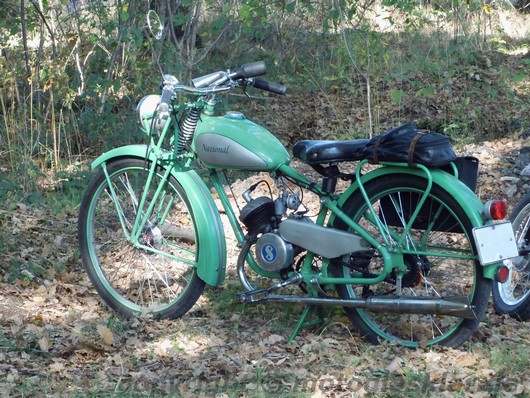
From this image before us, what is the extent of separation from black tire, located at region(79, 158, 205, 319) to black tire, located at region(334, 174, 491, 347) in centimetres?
96

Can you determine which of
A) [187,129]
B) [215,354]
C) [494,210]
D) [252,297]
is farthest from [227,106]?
[494,210]

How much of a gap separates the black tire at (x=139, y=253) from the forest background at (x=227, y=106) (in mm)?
153

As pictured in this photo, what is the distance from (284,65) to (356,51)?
1.30 m

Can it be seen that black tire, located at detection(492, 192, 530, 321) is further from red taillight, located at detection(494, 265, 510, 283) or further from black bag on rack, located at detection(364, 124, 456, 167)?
black bag on rack, located at detection(364, 124, 456, 167)

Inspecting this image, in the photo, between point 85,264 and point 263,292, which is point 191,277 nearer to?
point 263,292

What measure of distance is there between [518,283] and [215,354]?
1.82 metres

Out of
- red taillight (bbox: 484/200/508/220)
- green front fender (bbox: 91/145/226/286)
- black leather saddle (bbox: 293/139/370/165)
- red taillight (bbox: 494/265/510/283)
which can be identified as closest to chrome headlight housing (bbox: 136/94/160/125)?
green front fender (bbox: 91/145/226/286)

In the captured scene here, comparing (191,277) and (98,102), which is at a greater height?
(98,102)

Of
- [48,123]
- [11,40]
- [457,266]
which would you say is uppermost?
[11,40]

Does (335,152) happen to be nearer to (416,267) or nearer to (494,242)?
(416,267)

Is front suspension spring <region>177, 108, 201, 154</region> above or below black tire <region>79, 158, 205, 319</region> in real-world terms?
above

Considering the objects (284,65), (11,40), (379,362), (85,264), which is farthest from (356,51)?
(379,362)

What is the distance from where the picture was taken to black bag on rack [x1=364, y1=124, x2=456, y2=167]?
4234 millimetres

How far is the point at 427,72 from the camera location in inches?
424
